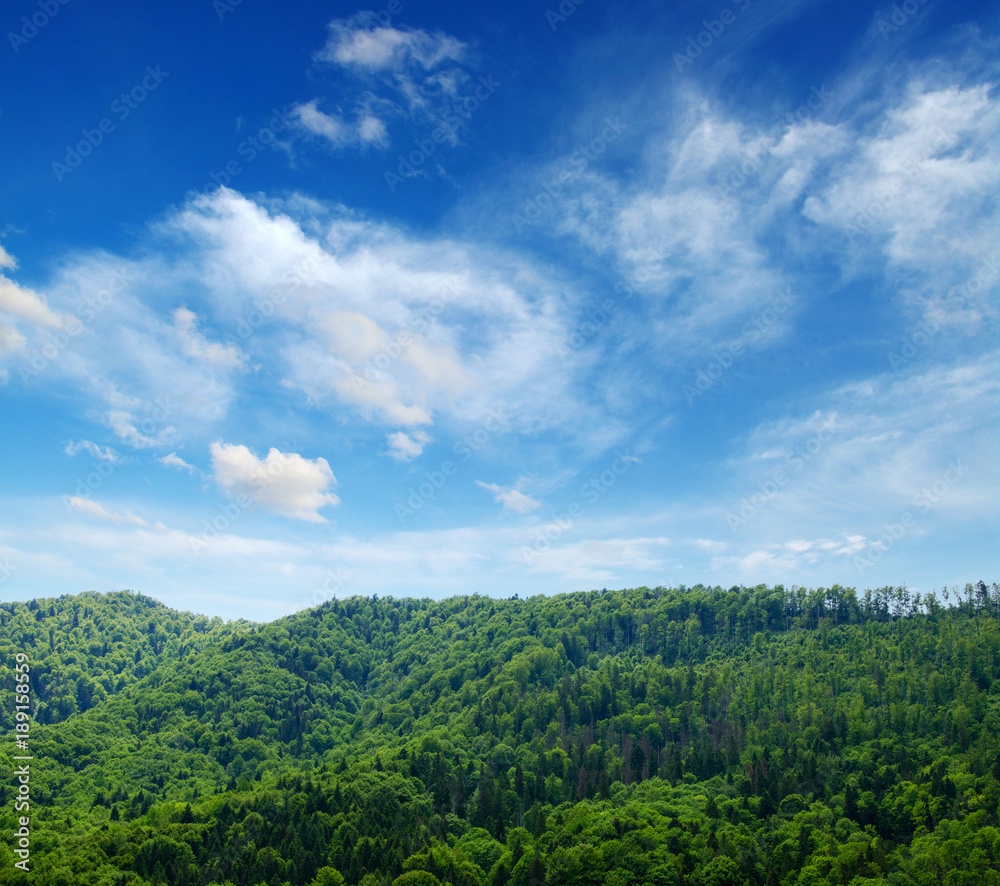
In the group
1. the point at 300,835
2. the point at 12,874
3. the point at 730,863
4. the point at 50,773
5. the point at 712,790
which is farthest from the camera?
the point at 50,773

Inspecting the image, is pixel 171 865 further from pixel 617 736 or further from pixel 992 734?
pixel 992 734

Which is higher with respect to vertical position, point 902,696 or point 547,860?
point 902,696

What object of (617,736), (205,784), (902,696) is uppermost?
(902,696)

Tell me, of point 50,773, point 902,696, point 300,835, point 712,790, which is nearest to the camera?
point 300,835

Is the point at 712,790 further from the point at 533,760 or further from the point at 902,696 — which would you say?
the point at 902,696

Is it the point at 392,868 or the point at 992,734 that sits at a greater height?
the point at 992,734

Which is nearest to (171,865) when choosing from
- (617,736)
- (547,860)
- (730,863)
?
(547,860)

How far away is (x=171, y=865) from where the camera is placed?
11444cm

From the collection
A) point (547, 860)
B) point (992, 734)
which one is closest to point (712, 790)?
point (547, 860)

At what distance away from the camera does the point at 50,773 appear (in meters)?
182

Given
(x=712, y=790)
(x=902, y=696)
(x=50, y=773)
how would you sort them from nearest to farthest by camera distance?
1. (x=712, y=790)
2. (x=50, y=773)
3. (x=902, y=696)

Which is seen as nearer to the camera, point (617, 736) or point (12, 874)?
point (12, 874)

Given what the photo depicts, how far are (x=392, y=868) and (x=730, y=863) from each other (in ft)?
181

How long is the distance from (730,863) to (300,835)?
2935 inches
